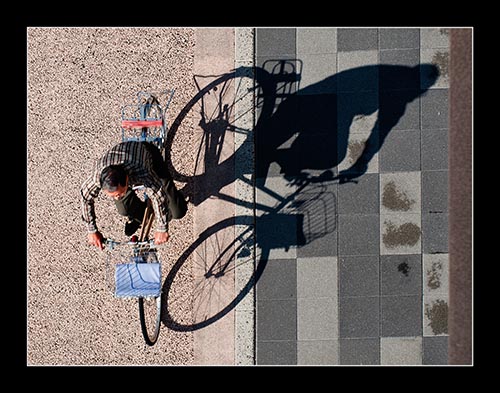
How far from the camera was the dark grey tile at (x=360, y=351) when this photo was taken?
21.2ft

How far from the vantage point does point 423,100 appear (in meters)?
6.55

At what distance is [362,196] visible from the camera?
6.54 metres

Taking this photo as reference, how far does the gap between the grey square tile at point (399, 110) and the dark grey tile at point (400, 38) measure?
68cm

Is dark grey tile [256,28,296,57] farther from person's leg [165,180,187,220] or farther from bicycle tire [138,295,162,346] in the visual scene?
bicycle tire [138,295,162,346]

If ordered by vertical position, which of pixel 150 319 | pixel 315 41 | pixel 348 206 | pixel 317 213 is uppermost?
pixel 315 41

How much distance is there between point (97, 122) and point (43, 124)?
85cm

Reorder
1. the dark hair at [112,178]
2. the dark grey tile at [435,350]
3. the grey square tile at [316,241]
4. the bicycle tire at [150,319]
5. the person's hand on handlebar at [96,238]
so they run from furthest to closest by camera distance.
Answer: the grey square tile at [316,241] → the dark grey tile at [435,350] → the bicycle tire at [150,319] → the person's hand on handlebar at [96,238] → the dark hair at [112,178]

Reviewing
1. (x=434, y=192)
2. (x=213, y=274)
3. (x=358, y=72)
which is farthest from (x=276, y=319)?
(x=358, y=72)

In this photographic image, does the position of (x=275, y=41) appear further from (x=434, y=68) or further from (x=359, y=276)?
(x=359, y=276)

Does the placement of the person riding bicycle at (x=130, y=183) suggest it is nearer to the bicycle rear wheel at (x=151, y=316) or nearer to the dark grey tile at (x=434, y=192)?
the bicycle rear wheel at (x=151, y=316)

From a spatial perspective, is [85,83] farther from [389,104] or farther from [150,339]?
[389,104]

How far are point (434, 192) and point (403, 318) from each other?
1894 mm

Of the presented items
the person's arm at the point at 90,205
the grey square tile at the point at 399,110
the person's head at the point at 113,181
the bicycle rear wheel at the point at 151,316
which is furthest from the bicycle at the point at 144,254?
the grey square tile at the point at 399,110

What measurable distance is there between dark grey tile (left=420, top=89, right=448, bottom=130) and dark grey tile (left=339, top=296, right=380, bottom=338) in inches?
106
